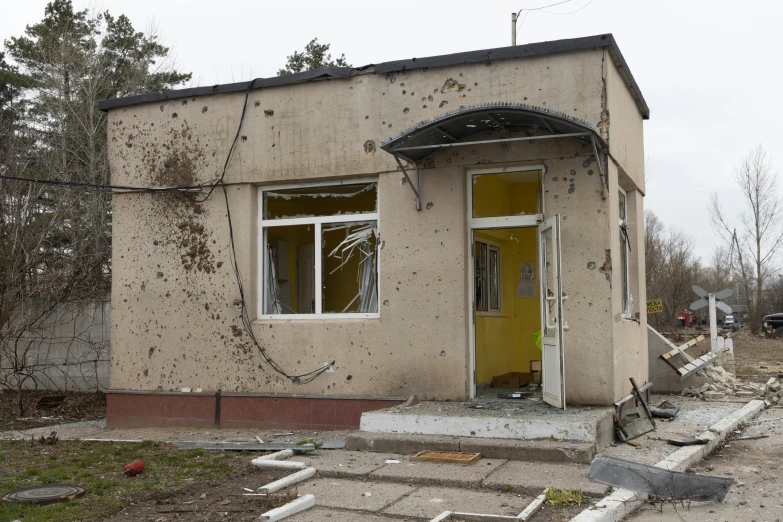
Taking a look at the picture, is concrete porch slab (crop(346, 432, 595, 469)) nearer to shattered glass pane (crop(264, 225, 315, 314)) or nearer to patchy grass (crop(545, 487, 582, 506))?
patchy grass (crop(545, 487, 582, 506))

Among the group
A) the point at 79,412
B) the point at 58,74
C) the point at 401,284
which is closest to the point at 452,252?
the point at 401,284

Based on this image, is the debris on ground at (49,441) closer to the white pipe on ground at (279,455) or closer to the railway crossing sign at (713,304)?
the white pipe on ground at (279,455)

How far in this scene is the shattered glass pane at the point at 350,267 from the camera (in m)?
9.88

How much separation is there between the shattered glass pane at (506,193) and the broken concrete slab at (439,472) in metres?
3.57

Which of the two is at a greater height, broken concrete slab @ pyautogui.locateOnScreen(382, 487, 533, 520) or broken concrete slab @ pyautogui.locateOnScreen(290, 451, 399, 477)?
broken concrete slab @ pyautogui.locateOnScreen(290, 451, 399, 477)

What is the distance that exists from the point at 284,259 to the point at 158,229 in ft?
6.18

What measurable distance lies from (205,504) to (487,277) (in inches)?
264

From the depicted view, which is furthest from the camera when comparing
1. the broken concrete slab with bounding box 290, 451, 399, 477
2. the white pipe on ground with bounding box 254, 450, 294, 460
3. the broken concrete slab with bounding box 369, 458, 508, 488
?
the white pipe on ground with bounding box 254, 450, 294, 460

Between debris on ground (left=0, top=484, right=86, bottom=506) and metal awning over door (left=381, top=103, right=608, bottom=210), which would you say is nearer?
debris on ground (left=0, top=484, right=86, bottom=506)

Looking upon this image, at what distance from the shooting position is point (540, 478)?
6.40 m

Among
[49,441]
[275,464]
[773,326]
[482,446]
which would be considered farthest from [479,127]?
[773,326]

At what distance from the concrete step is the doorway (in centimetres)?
121

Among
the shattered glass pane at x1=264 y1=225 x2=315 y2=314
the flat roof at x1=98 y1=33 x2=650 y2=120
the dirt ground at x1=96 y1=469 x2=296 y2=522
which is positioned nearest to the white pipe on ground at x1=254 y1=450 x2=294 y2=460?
the dirt ground at x1=96 y1=469 x2=296 y2=522

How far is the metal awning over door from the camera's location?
26.4 ft
